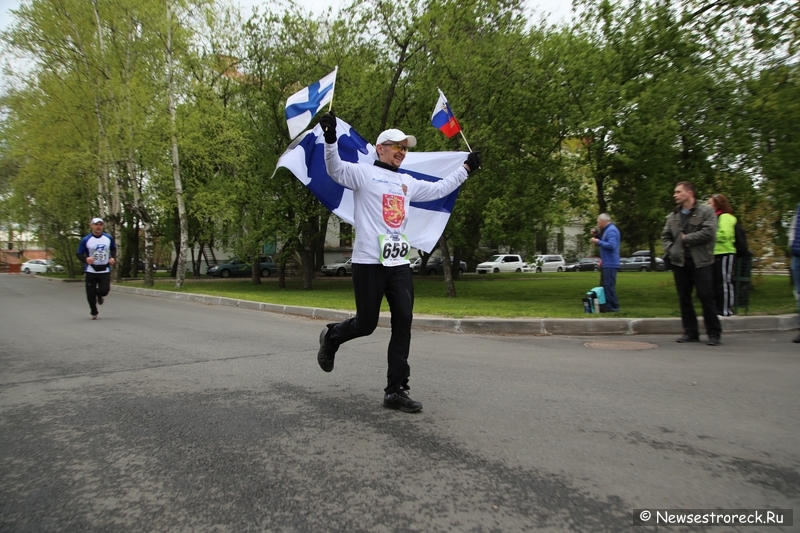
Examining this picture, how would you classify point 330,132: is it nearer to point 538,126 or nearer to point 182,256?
point 538,126

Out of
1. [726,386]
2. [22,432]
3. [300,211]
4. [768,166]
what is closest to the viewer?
[22,432]

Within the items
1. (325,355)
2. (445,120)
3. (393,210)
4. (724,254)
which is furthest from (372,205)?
(724,254)

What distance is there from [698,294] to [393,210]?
16.3 feet

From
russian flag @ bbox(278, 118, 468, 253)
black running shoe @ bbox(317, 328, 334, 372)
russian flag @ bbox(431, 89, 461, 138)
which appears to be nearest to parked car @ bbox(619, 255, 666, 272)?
russian flag @ bbox(431, 89, 461, 138)

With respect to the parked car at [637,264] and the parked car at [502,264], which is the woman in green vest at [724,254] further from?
the parked car at [637,264]

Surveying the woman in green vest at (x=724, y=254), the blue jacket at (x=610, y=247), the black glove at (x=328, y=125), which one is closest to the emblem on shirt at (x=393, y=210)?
the black glove at (x=328, y=125)

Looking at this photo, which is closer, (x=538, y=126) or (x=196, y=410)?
(x=196, y=410)

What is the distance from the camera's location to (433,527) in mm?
2404

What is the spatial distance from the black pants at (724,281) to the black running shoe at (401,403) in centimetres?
669

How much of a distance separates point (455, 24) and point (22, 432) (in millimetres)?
15033

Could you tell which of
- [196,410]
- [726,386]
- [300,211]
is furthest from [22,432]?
[300,211]

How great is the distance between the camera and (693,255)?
7.18 meters

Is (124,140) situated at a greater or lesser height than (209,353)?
greater

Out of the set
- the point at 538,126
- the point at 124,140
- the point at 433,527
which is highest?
the point at 124,140
